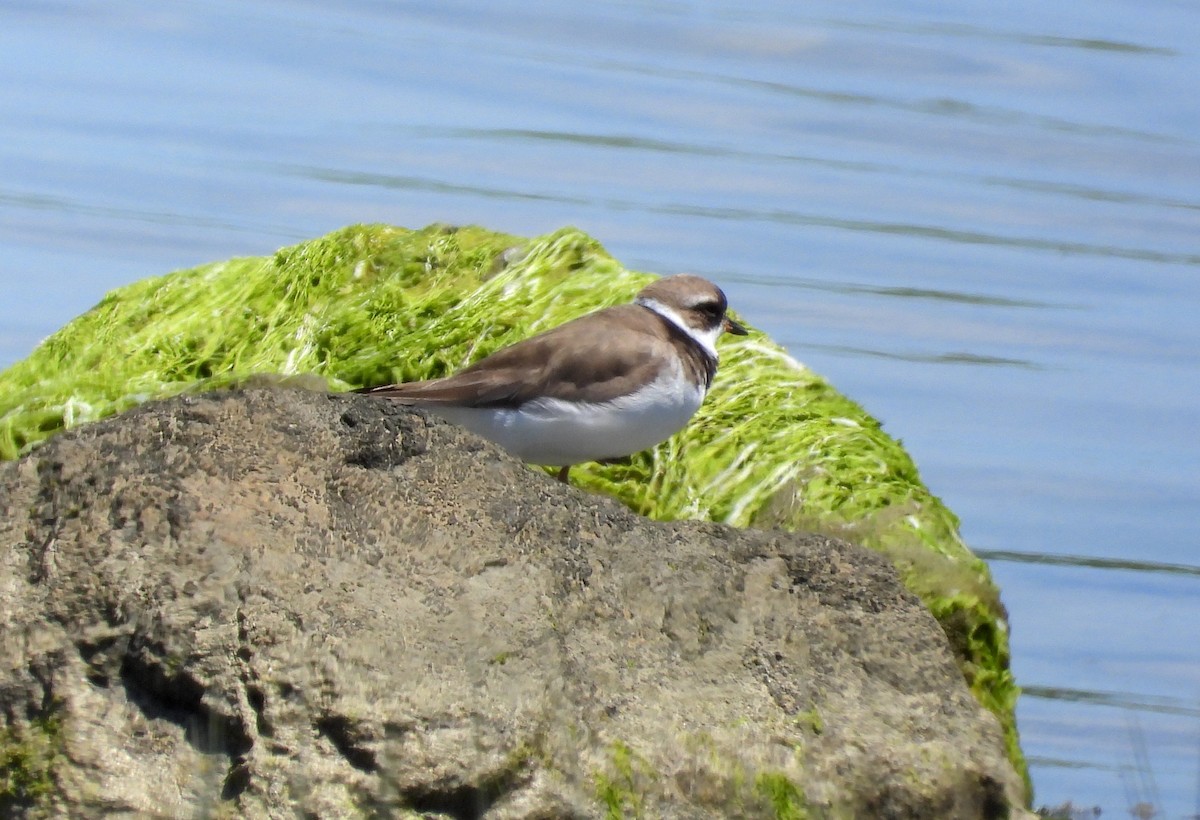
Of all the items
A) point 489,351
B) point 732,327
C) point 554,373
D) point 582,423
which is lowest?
point 582,423

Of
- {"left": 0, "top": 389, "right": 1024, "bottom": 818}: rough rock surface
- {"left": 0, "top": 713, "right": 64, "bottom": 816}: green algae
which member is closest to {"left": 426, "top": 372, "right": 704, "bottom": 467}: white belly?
{"left": 0, "top": 389, "right": 1024, "bottom": 818}: rough rock surface

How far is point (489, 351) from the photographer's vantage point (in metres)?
7.04

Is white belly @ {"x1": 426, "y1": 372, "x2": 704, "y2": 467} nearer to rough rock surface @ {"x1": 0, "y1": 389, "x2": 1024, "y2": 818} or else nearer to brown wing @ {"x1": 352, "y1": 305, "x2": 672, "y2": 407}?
brown wing @ {"x1": 352, "y1": 305, "x2": 672, "y2": 407}

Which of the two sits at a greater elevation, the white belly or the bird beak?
the bird beak

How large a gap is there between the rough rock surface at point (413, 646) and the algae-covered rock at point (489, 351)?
51.8 inches

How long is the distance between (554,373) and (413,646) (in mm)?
2434

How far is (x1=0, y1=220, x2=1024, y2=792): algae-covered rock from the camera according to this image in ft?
18.6

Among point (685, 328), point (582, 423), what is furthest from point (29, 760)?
point (685, 328)

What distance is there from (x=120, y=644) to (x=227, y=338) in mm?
4458

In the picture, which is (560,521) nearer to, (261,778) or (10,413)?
(261,778)

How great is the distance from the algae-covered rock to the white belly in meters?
0.43

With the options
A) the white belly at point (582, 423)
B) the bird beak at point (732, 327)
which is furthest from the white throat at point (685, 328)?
the white belly at point (582, 423)

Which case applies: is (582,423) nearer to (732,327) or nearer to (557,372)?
(557,372)

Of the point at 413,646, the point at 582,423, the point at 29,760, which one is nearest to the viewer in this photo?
the point at 29,760
